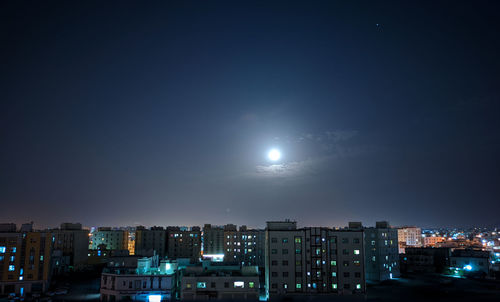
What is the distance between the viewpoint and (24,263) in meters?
62.9

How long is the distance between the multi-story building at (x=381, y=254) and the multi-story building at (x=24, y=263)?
214 feet

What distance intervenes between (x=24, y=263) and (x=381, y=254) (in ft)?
232

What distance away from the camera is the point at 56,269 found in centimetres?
8488

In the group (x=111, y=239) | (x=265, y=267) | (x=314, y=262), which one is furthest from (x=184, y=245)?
(x=314, y=262)

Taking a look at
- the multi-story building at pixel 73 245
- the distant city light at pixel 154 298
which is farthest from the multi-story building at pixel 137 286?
the multi-story building at pixel 73 245

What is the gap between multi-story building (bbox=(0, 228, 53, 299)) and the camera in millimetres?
A: 60969

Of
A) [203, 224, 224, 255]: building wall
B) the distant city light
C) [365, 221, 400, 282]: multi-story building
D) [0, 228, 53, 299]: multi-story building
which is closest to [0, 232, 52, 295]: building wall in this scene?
[0, 228, 53, 299]: multi-story building

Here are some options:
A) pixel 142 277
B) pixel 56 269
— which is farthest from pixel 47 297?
pixel 56 269

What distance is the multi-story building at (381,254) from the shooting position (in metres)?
74.8

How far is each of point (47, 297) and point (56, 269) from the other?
30066 mm

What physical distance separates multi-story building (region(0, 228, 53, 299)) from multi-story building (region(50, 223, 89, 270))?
34.0m

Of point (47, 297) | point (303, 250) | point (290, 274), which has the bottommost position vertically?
point (47, 297)

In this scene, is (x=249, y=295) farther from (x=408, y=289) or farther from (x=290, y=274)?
(x=408, y=289)

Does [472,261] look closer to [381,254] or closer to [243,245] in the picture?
[381,254]
